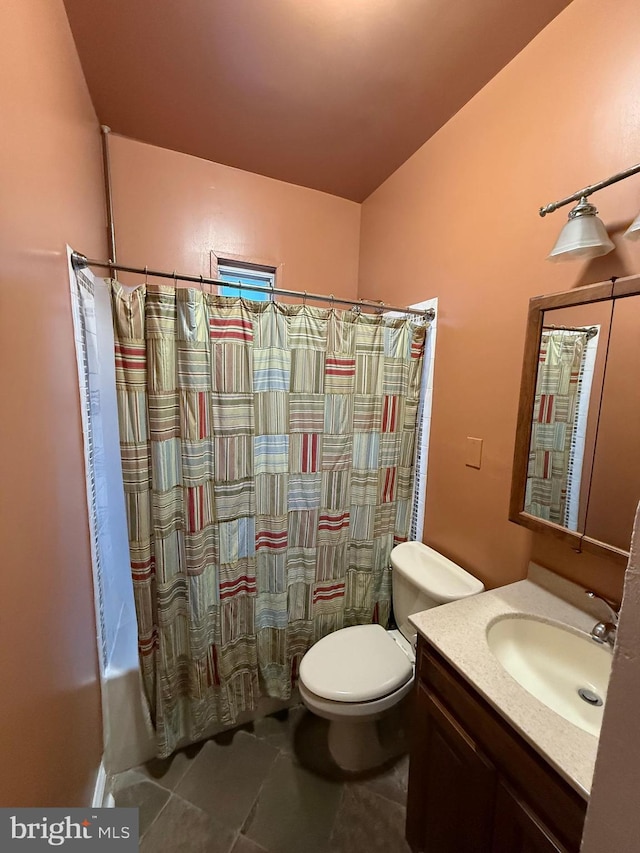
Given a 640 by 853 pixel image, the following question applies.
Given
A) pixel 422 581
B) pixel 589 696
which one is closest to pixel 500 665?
pixel 589 696

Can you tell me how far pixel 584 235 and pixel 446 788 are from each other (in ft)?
5.25

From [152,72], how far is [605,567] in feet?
7.80

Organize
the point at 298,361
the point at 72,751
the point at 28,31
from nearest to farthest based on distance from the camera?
the point at 28,31 < the point at 72,751 < the point at 298,361

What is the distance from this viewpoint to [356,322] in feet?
5.20

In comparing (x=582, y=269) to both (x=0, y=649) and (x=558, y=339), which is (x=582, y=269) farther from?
(x=0, y=649)

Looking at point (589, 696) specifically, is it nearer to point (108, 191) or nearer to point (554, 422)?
point (554, 422)

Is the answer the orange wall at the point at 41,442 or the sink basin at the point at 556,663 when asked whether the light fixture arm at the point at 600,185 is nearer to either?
the sink basin at the point at 556,663

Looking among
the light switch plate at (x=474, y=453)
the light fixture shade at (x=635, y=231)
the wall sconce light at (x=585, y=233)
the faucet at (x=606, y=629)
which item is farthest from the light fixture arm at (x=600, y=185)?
the faucet at (x=606, y=629)

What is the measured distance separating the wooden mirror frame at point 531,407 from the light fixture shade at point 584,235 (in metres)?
0.10

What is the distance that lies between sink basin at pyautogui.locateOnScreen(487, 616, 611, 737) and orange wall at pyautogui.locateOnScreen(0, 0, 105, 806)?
1.17m

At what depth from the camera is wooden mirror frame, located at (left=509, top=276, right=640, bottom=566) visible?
3.18ft

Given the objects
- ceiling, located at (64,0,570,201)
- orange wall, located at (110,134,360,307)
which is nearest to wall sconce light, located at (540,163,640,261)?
ceiling, located at (64,0,570,201)

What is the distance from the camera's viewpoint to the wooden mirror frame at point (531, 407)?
968 millimetres

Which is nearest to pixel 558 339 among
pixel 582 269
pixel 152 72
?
pixel 582 269
